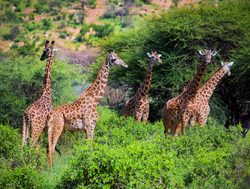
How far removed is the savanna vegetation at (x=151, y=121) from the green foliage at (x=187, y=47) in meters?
0.03

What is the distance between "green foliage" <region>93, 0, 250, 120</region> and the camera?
1984cm

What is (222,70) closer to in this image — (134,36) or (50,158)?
(50,158)

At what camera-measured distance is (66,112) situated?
42.1 ft

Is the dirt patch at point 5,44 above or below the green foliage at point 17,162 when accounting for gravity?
below

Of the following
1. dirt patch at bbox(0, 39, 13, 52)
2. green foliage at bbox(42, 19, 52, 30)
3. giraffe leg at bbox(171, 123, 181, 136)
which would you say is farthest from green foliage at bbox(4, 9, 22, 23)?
giraffe leg at bbox(171, 123, 181, 136)

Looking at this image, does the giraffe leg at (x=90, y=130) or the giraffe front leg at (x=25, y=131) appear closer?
the giraffe front leg at (x=25, y=131)

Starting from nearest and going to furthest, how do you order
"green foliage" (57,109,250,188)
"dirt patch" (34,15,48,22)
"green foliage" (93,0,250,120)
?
1. "green foliage" (57,109,250,188)
2. "green foliage" (93,0,250,120)
3. "dirt patch" (34,15,48,22)

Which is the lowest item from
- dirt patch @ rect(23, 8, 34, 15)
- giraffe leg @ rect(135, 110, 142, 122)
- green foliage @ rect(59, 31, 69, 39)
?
dirt patch @ rect(23, 8, 34, 15)

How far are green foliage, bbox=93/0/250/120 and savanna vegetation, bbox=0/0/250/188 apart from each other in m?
0.03

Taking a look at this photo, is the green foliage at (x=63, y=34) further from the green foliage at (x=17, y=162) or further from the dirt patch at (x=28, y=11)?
the green foliage at (x=17, y=162)

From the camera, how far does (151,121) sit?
2061 centimetres

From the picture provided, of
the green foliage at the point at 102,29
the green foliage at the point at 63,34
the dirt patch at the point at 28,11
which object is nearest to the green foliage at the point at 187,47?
the green foliage at the point at 102,29

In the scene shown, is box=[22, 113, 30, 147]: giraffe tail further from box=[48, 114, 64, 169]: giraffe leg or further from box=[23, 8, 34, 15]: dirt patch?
box=[23, 8, 34, 15]: dirt patch

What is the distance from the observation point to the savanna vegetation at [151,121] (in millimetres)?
9773
